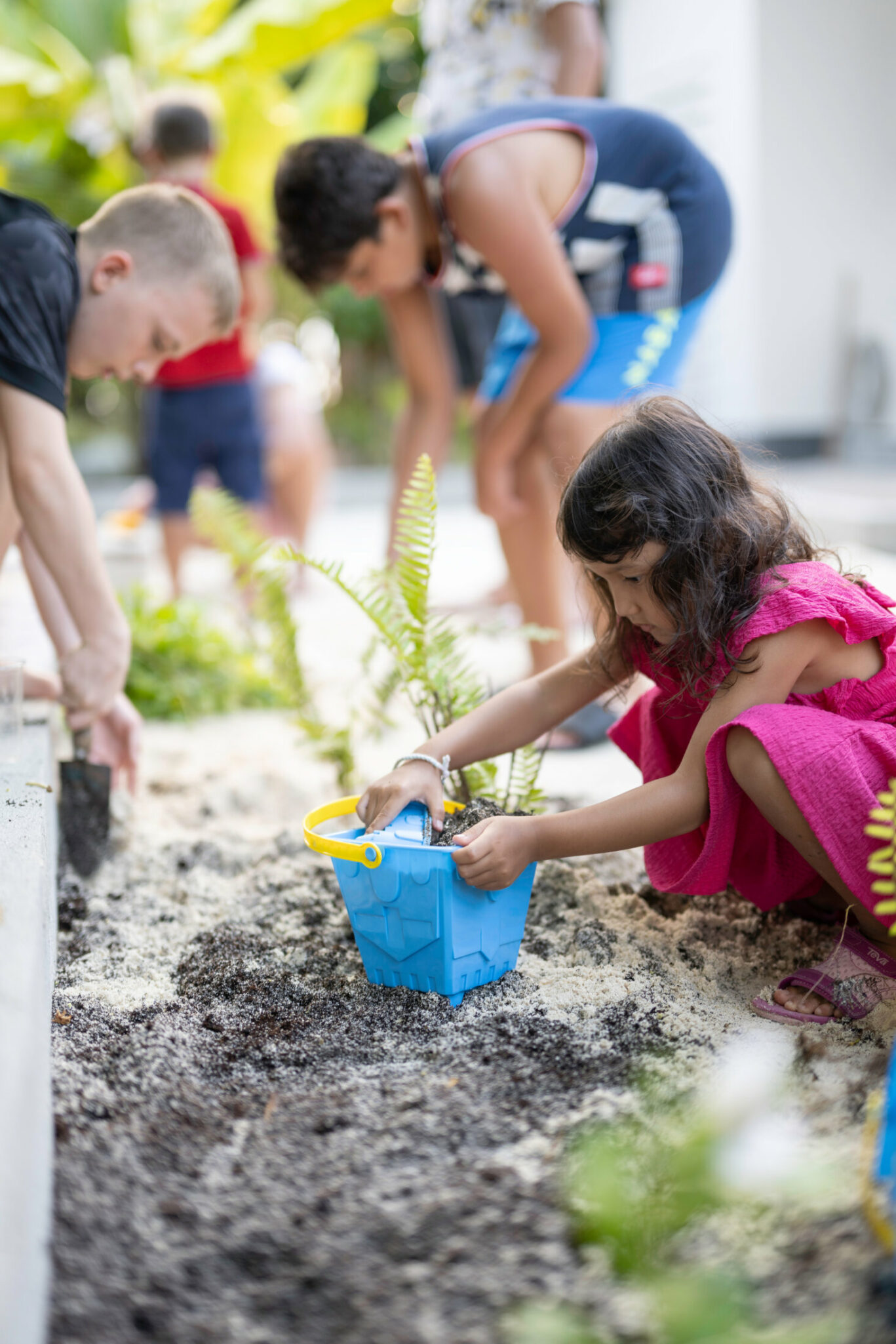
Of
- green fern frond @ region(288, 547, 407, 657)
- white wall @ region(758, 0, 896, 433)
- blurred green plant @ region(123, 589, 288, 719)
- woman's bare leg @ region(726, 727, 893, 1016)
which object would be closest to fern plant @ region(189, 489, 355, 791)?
green fern frond @ region(288, 547, 407, 657)

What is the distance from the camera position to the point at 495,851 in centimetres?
143

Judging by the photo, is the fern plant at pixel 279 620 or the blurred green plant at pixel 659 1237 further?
the fern plant at pixel 279 620

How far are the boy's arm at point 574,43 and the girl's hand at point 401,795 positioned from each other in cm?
209

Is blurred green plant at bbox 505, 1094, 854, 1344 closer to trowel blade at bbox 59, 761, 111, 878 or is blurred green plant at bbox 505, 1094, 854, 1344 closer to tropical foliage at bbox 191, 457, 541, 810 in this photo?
tropical foliage at bbox 191, 457, 541, 810

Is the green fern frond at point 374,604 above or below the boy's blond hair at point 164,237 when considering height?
below

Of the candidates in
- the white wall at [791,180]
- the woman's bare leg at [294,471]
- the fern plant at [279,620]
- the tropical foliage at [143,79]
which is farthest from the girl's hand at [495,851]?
the tropical foliage at [143,79]

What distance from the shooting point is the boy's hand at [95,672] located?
196 cm

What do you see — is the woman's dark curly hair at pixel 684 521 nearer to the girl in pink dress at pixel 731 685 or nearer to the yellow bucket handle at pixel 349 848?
the girl in pink dress at pixel 731 685

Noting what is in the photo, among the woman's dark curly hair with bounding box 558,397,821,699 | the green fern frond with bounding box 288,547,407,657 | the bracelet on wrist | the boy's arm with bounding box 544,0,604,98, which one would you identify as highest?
the boy's arm with bounding box 544,0,604,98

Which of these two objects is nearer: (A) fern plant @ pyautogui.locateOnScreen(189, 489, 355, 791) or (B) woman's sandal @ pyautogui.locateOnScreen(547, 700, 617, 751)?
(A) fern plant @ pyautogui.locateOnScreen(189, 489, 355, 791)

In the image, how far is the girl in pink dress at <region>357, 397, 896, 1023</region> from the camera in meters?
1.44

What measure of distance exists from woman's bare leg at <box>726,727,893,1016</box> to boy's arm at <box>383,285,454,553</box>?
1623 mm

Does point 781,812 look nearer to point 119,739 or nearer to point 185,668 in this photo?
point 119,739

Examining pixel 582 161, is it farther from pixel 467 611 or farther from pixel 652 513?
pixel 467 611
